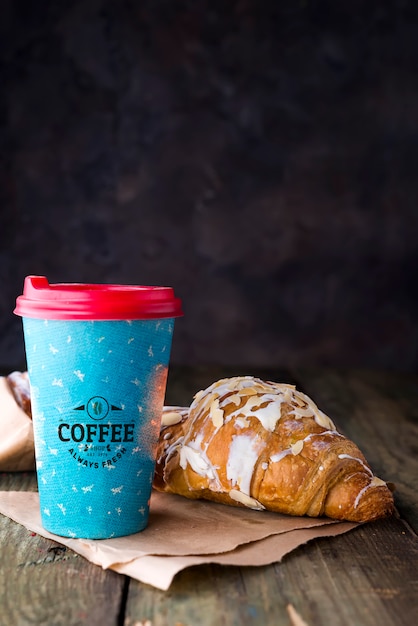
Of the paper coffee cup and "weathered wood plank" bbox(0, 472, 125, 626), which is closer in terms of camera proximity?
"weathered wood plank" bbox(0, 472, 125, 626)

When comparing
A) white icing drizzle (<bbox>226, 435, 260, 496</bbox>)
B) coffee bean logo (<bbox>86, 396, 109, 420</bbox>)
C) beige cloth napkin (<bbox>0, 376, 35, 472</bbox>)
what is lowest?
beige cloth napkin (<bbox>0, 376, 35, 472</bbox>)

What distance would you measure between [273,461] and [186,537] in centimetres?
22

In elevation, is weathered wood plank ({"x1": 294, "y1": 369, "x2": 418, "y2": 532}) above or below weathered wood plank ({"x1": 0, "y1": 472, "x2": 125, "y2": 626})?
below

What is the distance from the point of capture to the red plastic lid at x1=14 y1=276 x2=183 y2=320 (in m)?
1.30

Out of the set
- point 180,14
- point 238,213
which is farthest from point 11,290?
point 180,14

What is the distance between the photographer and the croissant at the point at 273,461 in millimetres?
1438

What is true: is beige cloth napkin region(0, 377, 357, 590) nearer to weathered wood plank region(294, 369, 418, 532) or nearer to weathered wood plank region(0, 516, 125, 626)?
weathered wood plank region(0, 516, 125, 626)

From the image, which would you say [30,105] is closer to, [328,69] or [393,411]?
[328,69]

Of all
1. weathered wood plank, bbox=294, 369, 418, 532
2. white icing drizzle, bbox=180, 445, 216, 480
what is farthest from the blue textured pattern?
weathered wood plank, bbox=294, 369, 418, 532

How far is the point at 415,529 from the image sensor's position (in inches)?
56.9

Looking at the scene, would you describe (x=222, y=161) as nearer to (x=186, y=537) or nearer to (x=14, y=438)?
(x=14, y=438)

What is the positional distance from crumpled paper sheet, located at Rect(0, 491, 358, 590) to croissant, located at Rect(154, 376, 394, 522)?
3 cm

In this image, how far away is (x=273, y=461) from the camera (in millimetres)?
1453

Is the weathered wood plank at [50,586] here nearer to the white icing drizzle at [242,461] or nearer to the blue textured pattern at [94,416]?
the blue textured pattern at [94,416]
